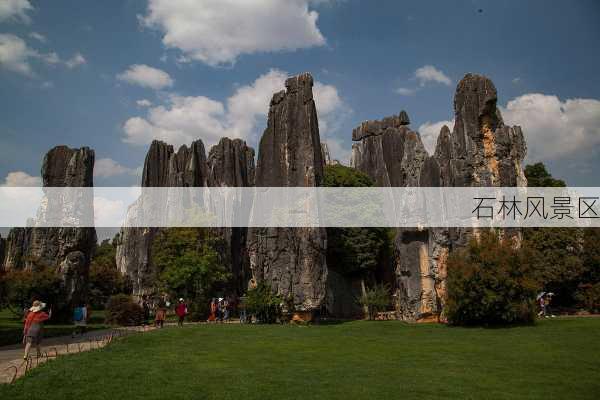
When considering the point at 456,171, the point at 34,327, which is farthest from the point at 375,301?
the point at 34,327

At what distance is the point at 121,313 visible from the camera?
84.0 feet

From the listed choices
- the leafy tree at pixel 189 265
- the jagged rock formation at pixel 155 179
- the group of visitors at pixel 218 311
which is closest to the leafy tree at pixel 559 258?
the group of visitors at pixel 218 311

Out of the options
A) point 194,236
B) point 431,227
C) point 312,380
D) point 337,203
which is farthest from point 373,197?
point 312,380

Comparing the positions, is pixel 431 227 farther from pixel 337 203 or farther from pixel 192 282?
pixel 192 282

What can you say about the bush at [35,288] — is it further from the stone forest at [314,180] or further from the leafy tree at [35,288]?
the stone forest at [314,180]

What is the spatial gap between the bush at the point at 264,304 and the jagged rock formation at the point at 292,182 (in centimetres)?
50

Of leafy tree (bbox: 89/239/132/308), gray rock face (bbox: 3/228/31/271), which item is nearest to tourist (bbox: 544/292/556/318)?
leafy tree (bbox: 89/239/132/308)

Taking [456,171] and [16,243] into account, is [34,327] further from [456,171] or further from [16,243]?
[16,243]

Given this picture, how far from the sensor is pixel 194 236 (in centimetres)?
3181

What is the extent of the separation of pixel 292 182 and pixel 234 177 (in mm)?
23118

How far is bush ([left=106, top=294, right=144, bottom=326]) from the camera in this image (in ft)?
84.3

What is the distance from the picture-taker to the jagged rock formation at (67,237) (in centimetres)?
2667

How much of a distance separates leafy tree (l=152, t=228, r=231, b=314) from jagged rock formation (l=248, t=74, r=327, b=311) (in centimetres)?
437

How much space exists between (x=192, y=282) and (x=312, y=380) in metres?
21.5
